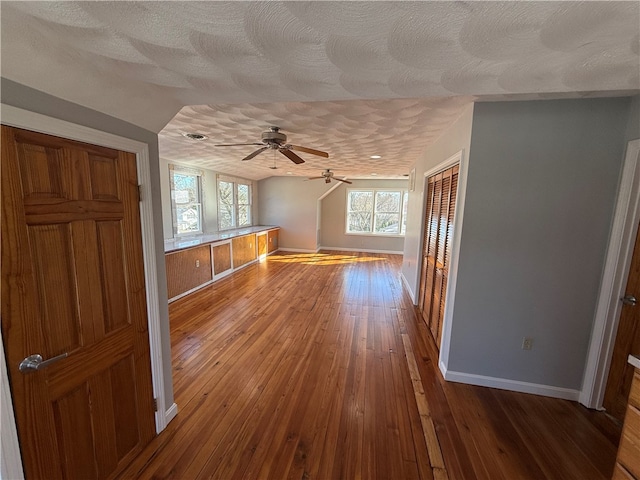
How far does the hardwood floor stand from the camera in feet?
5.03

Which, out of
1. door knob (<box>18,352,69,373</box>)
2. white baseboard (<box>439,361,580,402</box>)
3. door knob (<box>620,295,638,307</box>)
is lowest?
white baseboard (<box>439,361,580,402</box>)

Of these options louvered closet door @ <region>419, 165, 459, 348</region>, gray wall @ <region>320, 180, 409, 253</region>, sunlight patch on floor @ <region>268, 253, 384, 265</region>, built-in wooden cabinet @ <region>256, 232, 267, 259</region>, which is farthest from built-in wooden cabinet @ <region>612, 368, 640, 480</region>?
gray wall @ <region>320, 180, 409, 253</region>

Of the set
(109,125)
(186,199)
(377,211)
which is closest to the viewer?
(109,125)

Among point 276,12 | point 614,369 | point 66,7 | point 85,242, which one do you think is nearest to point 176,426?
point 85,242

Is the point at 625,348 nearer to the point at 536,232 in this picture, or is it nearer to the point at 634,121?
the point at 536,232

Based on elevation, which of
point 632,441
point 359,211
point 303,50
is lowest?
point 632,441

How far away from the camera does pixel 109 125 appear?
1278 mm

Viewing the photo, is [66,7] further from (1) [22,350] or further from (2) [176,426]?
(2) [176,426]

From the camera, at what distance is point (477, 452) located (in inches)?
64.3

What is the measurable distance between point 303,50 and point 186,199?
4.86 metres

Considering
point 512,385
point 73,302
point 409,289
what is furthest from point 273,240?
point 73,302

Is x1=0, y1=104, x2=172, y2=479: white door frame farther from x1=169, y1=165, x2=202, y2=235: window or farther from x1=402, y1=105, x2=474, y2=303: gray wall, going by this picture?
x1=169, y1=165, x2=202, y2=235: window

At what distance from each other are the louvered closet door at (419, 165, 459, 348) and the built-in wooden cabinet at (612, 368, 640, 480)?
1.46 metres

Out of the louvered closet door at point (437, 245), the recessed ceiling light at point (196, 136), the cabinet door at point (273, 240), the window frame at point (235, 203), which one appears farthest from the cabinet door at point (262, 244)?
the louvered closet door at point (437, 245)
